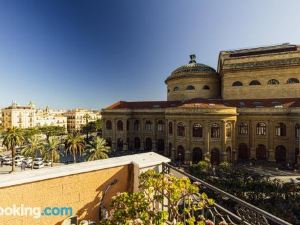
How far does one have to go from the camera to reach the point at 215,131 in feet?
117

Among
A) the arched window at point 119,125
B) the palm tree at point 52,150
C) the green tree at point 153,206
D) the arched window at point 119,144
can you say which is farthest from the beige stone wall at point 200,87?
the green tree at point 153,206

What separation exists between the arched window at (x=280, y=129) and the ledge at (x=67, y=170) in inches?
1376

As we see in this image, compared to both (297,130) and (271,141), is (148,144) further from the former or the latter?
(297,130)

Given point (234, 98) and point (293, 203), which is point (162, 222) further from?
point (234, 98)

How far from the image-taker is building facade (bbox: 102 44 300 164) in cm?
3534

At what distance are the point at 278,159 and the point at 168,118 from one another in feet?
63.3

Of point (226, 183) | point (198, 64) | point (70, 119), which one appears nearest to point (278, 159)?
point (226, 183)

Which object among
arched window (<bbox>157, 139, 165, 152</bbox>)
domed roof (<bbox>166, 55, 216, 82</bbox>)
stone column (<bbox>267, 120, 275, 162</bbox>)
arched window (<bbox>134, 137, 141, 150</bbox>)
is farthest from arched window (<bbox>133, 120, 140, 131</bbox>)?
stone column (<bbox>267, 120, 275, 162</bbox>)

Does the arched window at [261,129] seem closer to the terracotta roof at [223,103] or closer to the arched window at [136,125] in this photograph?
the terracotta roof at [223,103]

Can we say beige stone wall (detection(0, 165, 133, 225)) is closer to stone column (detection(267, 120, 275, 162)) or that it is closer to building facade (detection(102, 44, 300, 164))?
building facade (detection(102, 44, 300, 164))

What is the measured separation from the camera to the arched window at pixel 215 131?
3541 centimetres

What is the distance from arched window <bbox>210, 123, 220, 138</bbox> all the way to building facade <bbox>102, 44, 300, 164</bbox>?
31mm

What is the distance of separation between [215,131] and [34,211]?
108 ft

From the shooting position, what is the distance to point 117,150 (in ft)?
160
